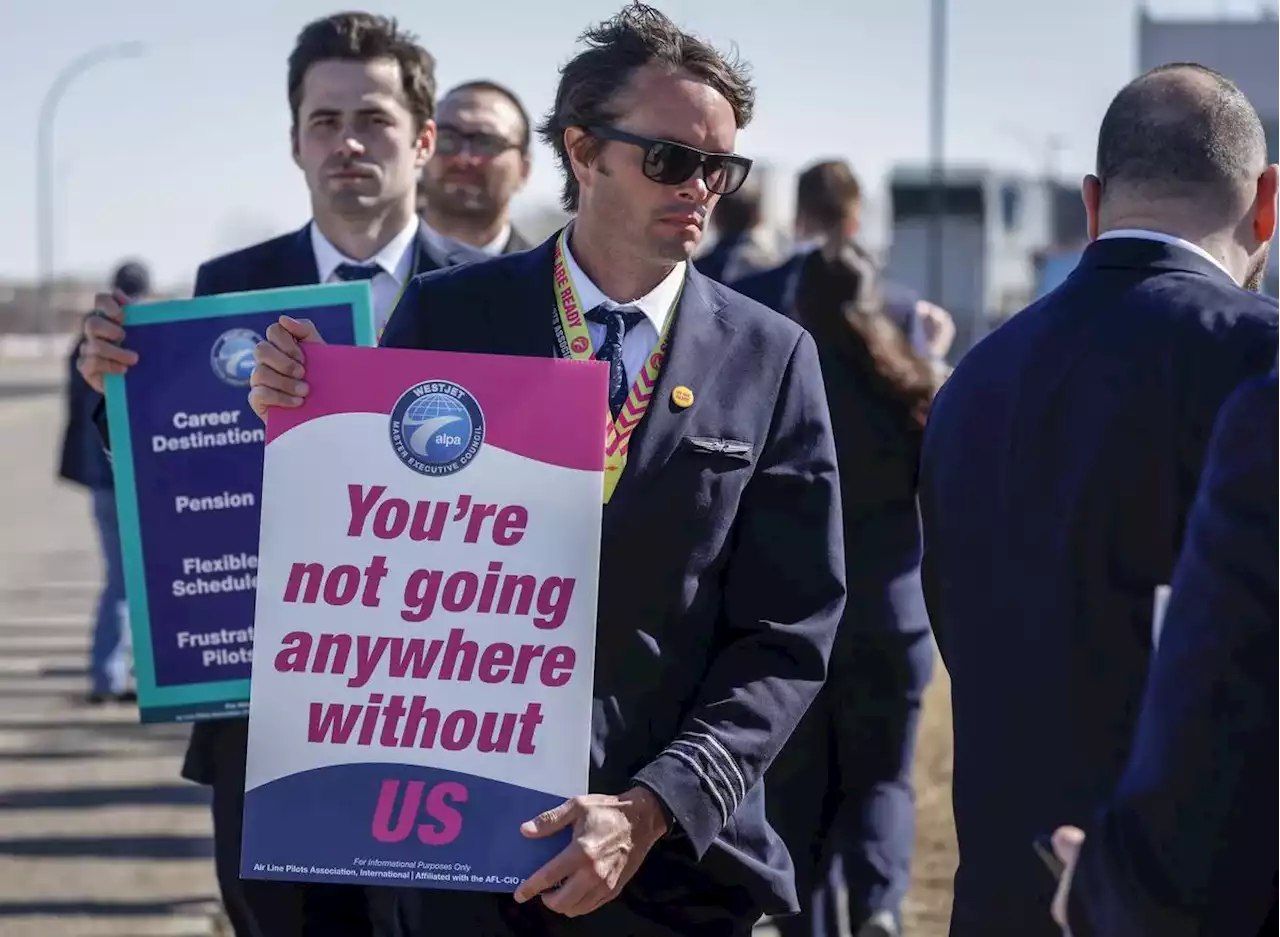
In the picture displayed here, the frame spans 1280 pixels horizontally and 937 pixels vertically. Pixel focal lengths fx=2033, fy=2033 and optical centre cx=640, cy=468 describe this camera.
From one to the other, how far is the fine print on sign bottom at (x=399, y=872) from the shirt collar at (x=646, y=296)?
930 millimetres

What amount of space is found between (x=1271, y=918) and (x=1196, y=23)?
50.0m

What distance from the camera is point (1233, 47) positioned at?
49688 millimetres

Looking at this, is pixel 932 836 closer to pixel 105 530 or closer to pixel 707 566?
pixel 707 566

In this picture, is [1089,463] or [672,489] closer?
[1089,463]

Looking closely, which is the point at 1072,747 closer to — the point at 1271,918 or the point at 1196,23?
the point at 1271,918

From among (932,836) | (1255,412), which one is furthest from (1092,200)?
(932,836)

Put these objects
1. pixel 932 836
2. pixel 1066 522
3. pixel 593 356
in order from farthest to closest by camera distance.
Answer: pixel 932 836
pixel 593 356
pixel 1066 522

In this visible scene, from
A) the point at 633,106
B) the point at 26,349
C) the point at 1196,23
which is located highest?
the point at 1196,23

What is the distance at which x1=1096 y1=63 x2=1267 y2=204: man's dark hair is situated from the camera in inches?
119

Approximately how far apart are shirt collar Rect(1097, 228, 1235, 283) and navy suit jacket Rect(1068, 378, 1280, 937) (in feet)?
3.63

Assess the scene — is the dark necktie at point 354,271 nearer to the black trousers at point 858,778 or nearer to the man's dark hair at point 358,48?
the man's dark hair at point 358,48

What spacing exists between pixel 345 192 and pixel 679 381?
1450mm

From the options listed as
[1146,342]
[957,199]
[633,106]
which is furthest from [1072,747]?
[957,199]

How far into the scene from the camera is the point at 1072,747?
113 inches
